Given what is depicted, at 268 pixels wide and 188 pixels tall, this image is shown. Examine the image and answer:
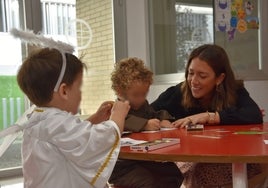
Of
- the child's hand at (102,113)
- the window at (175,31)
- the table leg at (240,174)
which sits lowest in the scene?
the table leg at (240,174)

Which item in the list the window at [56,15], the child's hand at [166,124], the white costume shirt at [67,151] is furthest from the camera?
the window at [56,15]

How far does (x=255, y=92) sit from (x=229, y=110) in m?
1.92

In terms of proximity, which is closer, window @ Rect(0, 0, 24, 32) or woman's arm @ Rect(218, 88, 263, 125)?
woman's arm @ Rect(218, 88, 263, 125)

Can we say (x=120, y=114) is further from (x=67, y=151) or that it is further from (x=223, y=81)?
(x=223, y=81)

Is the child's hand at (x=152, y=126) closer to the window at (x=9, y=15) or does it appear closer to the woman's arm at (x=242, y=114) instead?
the woman's arm at (x=242, y=114)

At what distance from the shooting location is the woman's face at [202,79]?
2.06m

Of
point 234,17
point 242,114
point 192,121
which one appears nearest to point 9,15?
point 234,17

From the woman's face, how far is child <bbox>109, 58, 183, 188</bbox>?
0.74ft

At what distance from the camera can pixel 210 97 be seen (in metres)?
2.14

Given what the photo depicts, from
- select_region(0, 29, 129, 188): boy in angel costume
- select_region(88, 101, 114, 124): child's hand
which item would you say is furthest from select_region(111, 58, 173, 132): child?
select_region(0, 29, 129, 188): boy in angel costume

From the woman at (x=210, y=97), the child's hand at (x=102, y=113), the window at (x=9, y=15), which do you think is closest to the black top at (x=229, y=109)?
the woman at (x=210, y=97)

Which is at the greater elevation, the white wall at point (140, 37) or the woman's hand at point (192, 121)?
the white wall at point (140, 37)

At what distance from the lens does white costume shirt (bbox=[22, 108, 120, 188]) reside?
3.94 feet

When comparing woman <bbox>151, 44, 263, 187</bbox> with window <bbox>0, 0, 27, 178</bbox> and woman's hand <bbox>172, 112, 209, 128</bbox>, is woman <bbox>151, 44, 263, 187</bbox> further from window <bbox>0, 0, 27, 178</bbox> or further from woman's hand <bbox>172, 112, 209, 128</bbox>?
window <bbox>0, 0, 27, 178</bbox>
